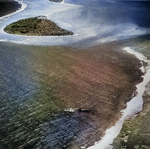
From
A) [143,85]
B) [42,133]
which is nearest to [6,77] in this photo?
[42,133]

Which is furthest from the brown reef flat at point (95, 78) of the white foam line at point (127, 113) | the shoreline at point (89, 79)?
the white foam line at point (127, 113)

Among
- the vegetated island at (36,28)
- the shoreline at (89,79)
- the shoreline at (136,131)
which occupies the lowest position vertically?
the shoreline at (136,131)

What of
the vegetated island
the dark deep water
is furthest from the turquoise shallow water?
the vegetated island

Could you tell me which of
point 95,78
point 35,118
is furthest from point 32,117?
point 95,78

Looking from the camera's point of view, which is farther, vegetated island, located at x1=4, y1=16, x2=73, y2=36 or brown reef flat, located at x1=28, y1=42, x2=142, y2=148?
vegetated island, located at x1=4, y1=16, x2=73, y2=36

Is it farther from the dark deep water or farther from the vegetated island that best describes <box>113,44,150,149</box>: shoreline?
the vegetated island

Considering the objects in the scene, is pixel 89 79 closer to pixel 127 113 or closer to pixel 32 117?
pixel 127 113

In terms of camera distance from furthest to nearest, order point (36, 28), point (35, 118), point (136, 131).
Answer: point (36, 28), point (35, 118), point (136, 131)

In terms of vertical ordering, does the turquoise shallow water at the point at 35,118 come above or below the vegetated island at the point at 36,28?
below

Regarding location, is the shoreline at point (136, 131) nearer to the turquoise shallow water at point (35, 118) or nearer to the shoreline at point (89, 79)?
the shoreline at point (89, 79)
